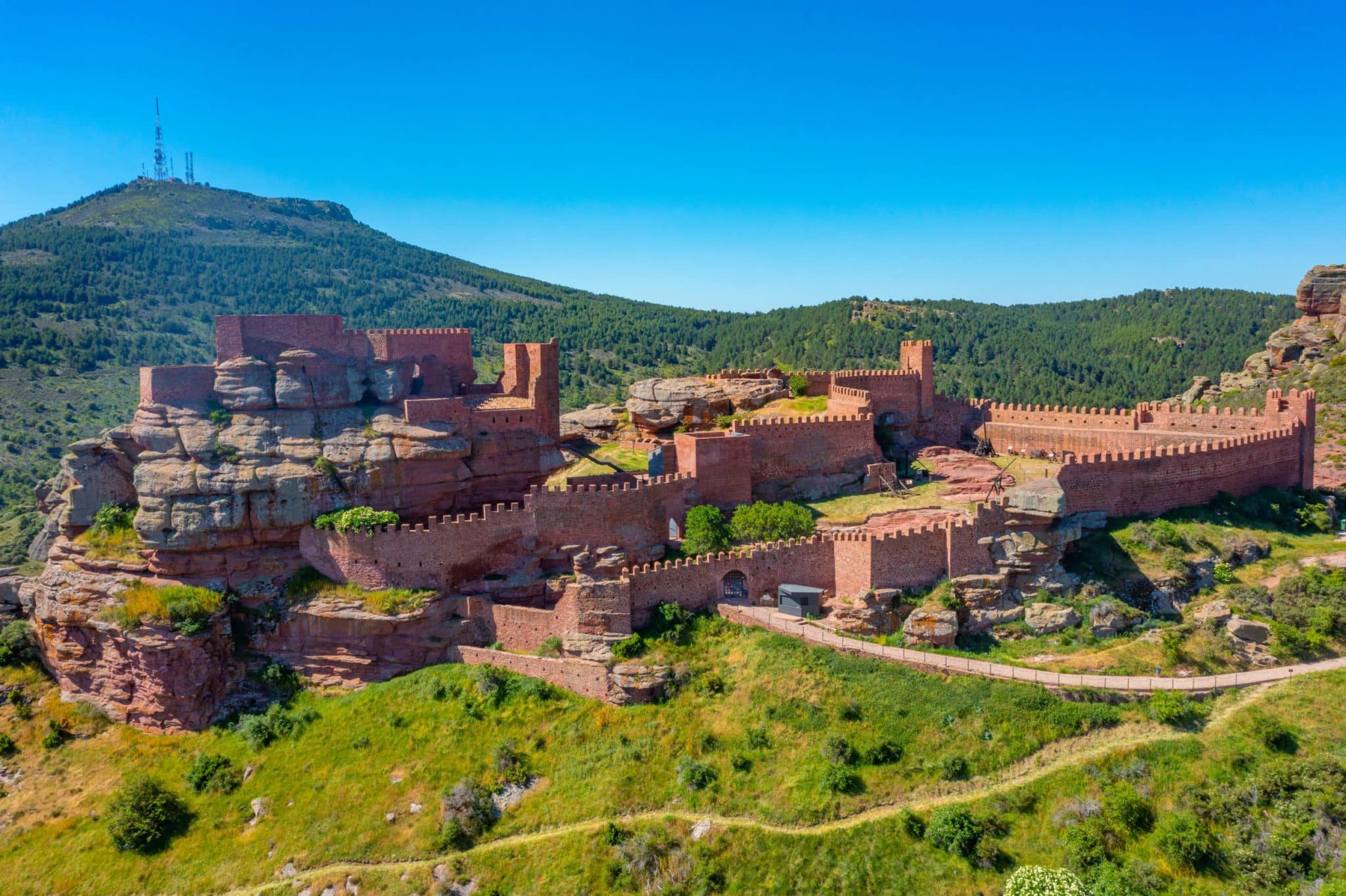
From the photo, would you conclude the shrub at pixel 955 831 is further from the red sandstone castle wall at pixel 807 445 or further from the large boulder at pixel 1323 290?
the large boulder at pixel 1323 290

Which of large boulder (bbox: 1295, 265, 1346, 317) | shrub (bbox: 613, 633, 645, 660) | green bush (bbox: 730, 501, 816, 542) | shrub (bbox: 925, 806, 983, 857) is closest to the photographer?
shrub (bbox: 925, 806, 983, 857)

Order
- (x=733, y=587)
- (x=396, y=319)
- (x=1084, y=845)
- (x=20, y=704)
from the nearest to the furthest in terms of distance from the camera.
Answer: (x=1084, y=845) < (x=733, y=587) < (x=20, y=704) < (x=396, y=319)

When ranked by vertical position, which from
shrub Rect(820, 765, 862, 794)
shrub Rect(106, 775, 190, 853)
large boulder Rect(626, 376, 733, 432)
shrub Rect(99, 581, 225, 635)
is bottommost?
shrub Rect(106, 775, 190, 853)

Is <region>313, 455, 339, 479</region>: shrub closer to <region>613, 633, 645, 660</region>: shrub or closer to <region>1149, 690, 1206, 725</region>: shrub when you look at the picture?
<region>613, 633, 645, 660</region>: shrub

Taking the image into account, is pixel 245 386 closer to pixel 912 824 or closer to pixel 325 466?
pixel 325 466

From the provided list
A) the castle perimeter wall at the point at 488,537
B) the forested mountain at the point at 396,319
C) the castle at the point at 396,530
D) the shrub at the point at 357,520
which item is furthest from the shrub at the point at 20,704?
the forested mountain at the point at 396,319

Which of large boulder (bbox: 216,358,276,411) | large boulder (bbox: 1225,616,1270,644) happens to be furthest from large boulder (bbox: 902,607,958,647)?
large boulder (bbox: 216,358,276,411)

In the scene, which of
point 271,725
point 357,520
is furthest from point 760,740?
point 271,725
